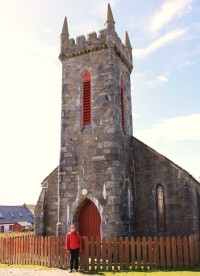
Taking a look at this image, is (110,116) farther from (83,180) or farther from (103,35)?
(103,35)

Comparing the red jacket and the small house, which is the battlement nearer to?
the red jacket

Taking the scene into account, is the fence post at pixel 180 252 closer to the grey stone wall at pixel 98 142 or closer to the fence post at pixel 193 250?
the fence post at pixel 193 250

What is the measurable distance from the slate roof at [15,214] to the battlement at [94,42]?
164ft

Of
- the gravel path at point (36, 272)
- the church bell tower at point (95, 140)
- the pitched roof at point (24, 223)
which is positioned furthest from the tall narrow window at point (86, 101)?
the pitched roof at point (24, 223)

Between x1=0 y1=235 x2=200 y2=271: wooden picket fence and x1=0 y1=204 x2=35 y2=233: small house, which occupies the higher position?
x1=0 y1=235 x2=200 y2=271: wooden picket fence

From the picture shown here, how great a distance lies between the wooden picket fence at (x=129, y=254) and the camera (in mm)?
11922

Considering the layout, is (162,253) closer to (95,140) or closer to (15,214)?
(95,140)

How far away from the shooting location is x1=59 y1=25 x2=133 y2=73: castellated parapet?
16.5 metres

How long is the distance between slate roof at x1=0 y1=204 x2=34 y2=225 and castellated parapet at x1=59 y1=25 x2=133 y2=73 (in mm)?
50070

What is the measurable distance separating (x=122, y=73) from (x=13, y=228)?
170ft

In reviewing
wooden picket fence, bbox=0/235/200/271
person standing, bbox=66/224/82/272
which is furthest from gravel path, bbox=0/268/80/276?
wooden picket fence, bbox=0/235/200/271

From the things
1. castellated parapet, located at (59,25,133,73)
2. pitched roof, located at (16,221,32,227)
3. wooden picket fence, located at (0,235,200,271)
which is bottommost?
pitched roof, located at (16,221,32,227)

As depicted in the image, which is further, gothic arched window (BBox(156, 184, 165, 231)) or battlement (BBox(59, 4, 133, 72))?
battlement (BBox(59, 4, 133, 72))

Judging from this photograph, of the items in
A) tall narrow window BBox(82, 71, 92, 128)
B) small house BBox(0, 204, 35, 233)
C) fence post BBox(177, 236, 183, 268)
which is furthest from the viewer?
small house BBox(0, 204, 35, 233)
